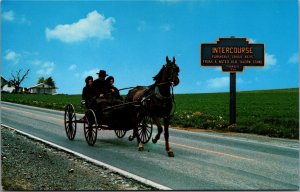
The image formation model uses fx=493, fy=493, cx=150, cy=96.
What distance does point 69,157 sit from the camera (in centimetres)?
1032

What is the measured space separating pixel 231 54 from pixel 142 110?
21.1ft

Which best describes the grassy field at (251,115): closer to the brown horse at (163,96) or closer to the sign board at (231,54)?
the sign board at (231,54)

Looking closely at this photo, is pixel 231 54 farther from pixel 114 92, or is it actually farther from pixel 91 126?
pixel 91 126

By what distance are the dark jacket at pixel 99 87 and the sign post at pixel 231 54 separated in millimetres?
3838

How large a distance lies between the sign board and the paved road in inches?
106

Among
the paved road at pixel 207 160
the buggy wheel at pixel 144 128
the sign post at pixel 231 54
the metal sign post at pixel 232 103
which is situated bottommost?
the paved road at pixel 207 160

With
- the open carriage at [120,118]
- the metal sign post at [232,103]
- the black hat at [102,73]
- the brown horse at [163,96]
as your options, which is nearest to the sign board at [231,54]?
the metal sign post at [232,103]

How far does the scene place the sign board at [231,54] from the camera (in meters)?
15.4

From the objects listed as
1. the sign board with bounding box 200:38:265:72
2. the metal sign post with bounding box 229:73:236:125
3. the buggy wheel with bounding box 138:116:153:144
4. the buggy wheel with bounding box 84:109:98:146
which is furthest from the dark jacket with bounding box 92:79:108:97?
the metal sign post with bounding box 229:73:236:125

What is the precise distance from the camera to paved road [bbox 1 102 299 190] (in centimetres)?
786

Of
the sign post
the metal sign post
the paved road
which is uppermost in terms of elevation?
the sign post

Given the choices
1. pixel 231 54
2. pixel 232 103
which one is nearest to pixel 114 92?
pixel 231 54

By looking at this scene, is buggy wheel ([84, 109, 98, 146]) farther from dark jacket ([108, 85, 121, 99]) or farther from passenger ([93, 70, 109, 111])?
dark jacket ([108, 85, 121, 99])

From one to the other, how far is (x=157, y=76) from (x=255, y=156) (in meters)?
2.70
